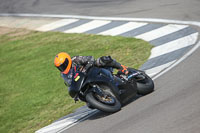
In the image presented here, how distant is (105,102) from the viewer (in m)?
7.38

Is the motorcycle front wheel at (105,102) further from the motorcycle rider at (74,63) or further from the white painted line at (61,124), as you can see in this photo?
the white painted line at (61,124)

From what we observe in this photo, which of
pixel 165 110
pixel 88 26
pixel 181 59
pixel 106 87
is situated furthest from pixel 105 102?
pixel 88 26

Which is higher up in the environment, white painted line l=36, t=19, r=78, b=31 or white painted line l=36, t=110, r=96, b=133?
white painted line l=36, t=19, r=78, b=31

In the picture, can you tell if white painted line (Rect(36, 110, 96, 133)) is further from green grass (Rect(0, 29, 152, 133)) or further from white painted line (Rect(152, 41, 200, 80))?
white painted line (Rect(152, 41, 200, 80))

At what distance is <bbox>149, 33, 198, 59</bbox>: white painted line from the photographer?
1114cm

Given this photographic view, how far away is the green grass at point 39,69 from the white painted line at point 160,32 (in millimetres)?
344

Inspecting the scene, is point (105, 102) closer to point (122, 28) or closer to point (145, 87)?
point (145, 87)

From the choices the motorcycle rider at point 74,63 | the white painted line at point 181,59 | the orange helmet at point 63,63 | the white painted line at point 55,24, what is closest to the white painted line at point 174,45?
the white painted line at point 181,59

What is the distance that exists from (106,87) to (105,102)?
Answer: 459 millimetres

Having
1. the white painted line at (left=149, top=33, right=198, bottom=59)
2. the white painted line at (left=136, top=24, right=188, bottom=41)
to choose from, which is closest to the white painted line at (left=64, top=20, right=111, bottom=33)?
the white painted line at (left=136, top=24, right=188, bottom=41)

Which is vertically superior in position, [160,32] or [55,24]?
[55,24]

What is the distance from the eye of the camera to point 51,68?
1286cm

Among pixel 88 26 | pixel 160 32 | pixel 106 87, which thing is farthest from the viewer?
pixel 88 26

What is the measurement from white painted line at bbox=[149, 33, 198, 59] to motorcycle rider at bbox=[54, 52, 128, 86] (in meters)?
3.27
